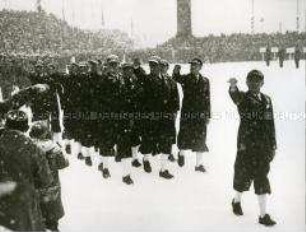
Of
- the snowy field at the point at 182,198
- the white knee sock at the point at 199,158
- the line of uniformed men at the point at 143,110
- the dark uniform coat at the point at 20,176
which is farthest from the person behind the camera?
the white knee sock at the point at 199,158

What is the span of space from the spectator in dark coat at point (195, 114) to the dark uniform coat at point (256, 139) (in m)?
2.35

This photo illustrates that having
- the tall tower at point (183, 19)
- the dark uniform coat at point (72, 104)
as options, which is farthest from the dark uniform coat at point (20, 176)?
the tall tower at point (183, 19)

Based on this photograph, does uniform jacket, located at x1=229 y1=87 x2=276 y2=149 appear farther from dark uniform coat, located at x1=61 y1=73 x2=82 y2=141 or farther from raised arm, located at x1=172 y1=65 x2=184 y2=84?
dark uniform coat, located at x1=61 y1=73 x2=82 y2=141

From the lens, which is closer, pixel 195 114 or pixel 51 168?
pixel 51 168

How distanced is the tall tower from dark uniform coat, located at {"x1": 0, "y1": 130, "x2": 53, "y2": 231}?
4902 centimetres

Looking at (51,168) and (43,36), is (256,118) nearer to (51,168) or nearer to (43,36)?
(51,168)

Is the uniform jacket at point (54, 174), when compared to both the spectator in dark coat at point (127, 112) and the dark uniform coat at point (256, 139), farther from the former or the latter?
the spectator in dark coat at point (127, 112)

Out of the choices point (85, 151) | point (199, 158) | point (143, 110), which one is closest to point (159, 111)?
point (143, 110)

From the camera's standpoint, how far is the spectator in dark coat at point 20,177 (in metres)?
4.34

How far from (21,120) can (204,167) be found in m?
5.03

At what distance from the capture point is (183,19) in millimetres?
53000

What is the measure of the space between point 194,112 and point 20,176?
16.3ft

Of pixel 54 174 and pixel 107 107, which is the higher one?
pixel 107 107

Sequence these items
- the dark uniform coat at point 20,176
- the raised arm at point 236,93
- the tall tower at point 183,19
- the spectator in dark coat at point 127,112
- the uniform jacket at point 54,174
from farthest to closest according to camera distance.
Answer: the tall tower at point 183,19
the spectator in dark coat at point 127,112
the raised arm at point 236,93
the uniform jacket at point 54,174
the dark uniform coat at point 20,176
